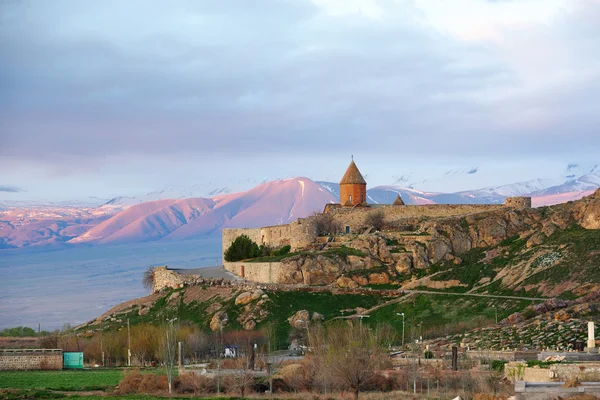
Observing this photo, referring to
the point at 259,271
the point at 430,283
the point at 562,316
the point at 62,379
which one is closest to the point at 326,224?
the point at 259,271

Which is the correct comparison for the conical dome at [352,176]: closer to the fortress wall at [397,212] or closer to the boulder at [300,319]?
the fortress wall at [397,212]

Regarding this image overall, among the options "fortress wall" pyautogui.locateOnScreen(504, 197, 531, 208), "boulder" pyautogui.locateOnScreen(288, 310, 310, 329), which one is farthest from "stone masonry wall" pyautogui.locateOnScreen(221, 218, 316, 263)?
"fortress wall" pyautogui.locateOnScreen(504, 197, 531, 208)

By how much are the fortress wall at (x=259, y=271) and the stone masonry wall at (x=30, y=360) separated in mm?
21936

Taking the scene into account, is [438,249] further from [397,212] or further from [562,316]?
[562,316]

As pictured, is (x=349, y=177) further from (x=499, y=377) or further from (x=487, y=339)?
(x=499, y=377)

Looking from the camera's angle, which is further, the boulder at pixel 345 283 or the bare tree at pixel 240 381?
the boulder at pixel 345 283

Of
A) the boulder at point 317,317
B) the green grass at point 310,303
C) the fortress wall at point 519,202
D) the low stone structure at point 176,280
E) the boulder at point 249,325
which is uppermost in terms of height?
the fortress wall at point 519,202

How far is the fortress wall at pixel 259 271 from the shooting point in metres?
80.1

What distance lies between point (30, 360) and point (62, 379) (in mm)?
8069

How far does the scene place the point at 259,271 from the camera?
82312mm

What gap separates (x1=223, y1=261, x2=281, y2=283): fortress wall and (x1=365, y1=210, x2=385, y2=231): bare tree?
454 inches

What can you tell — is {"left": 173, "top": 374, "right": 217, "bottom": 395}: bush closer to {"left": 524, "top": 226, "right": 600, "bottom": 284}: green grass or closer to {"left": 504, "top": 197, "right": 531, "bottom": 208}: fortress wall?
{"left": 524, "top": 226, "right": 600, "bottom": 284}: green grass

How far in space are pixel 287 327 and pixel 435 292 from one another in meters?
11.4

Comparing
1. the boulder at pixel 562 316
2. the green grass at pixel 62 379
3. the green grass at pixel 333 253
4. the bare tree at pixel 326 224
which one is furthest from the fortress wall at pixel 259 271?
the boulder at pixel 562 316
